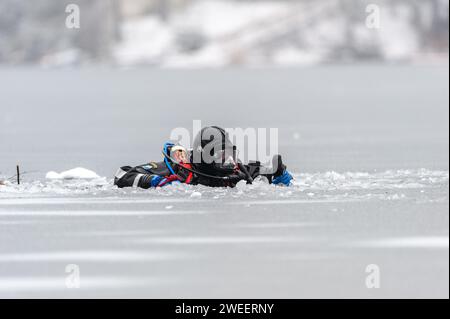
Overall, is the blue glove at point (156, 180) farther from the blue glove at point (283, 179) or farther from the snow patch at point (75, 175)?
the snow patch at point (75, 175)

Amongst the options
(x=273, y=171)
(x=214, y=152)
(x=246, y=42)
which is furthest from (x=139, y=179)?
(x=246, y=42)

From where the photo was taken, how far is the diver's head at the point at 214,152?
49.8 feet

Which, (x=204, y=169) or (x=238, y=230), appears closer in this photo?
(x=238, y=230)

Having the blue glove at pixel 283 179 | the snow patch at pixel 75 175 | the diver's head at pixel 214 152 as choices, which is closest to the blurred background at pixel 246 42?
the snow patch at pixel 75 175

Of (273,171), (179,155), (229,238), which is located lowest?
(229,238)

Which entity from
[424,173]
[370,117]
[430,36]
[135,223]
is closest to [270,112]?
[370,117]

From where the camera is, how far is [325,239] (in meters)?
12.6

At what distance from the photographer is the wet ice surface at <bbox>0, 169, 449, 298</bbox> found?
420 inches

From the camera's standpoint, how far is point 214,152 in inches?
598

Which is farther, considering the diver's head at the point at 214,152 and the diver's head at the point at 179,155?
the diver's head at the point at 179,155

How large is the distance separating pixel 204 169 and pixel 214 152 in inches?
14.4

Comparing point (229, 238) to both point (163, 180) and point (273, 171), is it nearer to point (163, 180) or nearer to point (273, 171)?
point (163, 180)

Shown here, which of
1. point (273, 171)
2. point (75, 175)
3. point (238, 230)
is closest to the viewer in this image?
point (238, 230)

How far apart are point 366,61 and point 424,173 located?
17543cm
